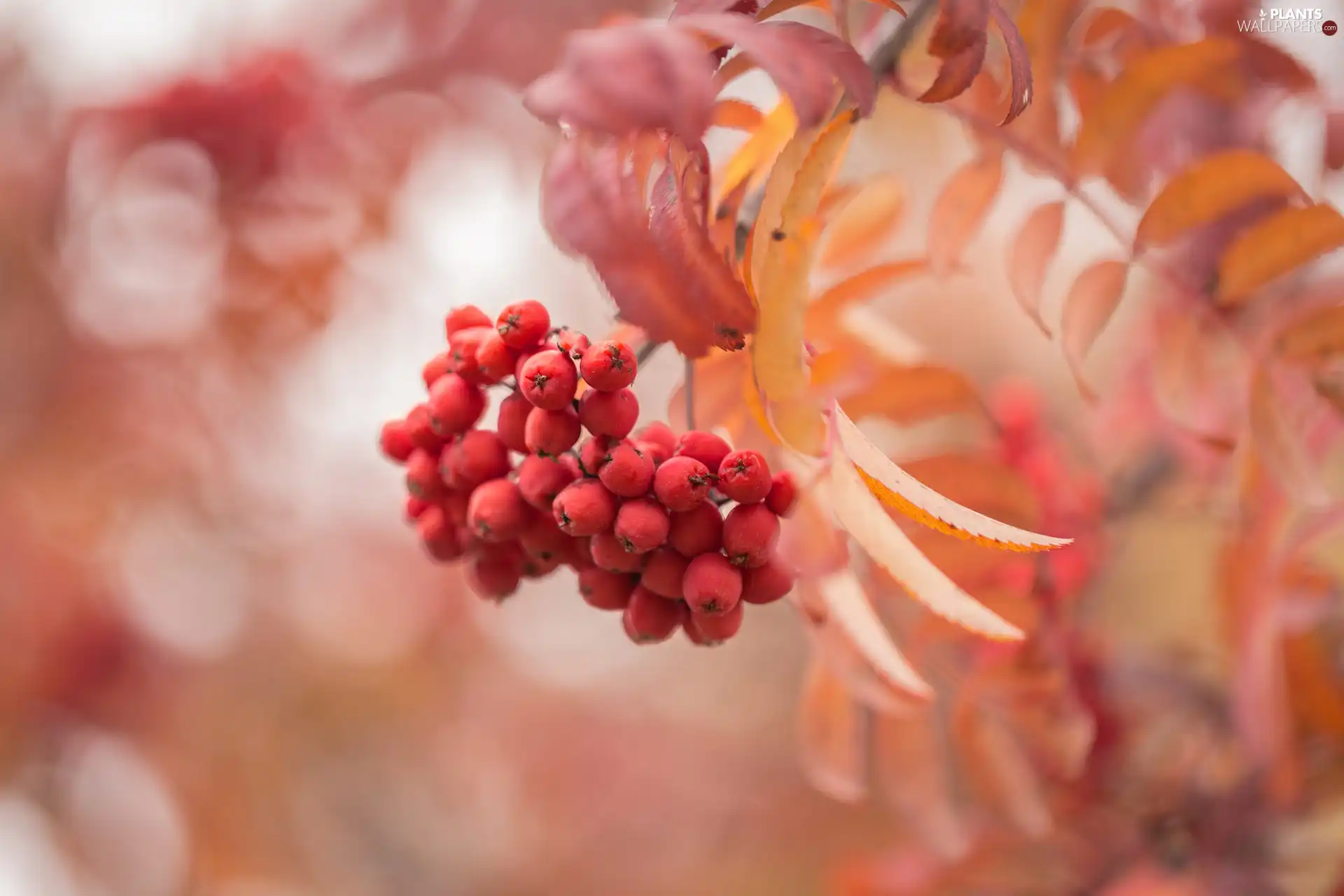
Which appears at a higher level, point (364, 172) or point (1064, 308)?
point (1064, 308)

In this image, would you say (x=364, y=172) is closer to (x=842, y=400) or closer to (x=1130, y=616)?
(x=842, y=400)

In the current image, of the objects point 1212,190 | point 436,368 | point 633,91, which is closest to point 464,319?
point 436,368

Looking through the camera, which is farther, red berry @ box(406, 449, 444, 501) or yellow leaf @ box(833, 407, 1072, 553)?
red berry @ box(406, 449, 444, 501)

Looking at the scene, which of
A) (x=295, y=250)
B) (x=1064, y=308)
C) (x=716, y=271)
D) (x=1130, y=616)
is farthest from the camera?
(x=295, y=250)

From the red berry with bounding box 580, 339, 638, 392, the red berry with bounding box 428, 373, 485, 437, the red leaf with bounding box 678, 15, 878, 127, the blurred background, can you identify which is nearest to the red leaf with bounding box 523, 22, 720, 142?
the red leaf with bounding box 678, 15, 878, 127

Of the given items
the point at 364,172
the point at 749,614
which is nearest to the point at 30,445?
the point at 364,172

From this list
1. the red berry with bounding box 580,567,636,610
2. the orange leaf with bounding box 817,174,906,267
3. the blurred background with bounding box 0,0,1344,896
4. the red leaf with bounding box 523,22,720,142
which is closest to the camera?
the red leaf with bounding box 523,22,720,142

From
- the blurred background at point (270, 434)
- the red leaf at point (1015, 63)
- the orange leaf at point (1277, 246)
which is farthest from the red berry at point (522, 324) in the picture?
→ the blurred background at point (270, 434)

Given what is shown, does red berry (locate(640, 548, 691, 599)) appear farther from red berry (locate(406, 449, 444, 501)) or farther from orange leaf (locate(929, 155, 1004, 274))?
orange leaf (locate(929, 155, 1004, 274))
